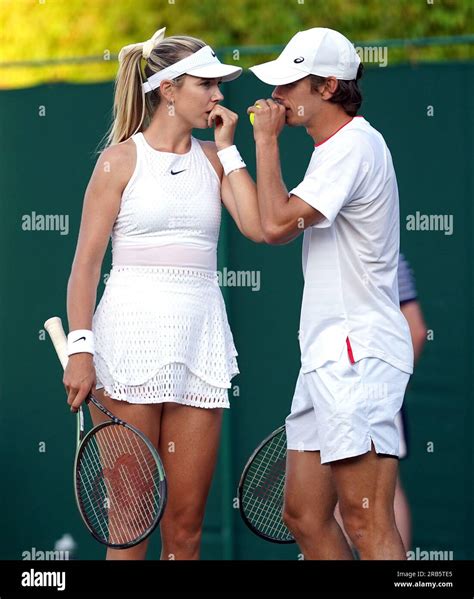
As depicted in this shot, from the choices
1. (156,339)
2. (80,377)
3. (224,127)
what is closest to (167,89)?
(224,127)

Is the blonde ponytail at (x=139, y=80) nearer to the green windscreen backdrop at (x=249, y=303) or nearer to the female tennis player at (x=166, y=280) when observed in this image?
the female tennis player at (x=166, y=280)

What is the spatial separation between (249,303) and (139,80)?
4.99 feet

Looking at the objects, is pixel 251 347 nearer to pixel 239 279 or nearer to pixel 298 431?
pixel 239 279

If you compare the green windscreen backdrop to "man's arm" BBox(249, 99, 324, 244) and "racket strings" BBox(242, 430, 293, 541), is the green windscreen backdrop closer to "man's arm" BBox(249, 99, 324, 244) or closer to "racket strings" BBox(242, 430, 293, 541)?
"racket strings" BBox(242, 430, 293, 541)

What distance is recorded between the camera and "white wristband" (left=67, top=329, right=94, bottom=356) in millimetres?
4211

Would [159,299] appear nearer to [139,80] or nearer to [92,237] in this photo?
[92,237]

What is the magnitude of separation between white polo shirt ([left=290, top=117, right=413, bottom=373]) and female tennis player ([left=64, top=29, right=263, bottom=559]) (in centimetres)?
31

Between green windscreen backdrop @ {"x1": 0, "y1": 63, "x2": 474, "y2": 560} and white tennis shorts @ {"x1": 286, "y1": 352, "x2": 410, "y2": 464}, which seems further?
green windscreen backdrop @ {"x1": 0, "y1": 63, "x2": 474, "y2": 560}

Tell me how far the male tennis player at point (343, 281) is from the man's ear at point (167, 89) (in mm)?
352

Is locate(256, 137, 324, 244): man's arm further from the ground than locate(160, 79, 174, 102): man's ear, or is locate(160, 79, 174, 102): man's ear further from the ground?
locate(160, 79, 174, 102): man's ear

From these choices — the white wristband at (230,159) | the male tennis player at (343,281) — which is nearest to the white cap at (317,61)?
the male tennis player at (343,281)

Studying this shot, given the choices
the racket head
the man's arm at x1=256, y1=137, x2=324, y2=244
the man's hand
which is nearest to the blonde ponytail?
the man's hand

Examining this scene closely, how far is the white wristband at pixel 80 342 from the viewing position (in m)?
4.21
